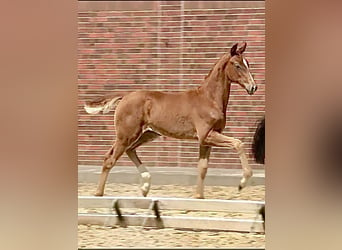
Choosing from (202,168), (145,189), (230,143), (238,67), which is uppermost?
(238,67)

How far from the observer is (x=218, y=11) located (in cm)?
296

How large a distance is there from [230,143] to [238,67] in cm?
42

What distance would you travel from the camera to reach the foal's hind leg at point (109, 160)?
2943mm

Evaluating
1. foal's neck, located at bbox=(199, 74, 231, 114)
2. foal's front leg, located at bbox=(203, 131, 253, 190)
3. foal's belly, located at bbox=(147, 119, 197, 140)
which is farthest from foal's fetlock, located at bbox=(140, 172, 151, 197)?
foal's neck, located at bbox=(199, 74, 231, 114)

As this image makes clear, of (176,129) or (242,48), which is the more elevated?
(242,48)

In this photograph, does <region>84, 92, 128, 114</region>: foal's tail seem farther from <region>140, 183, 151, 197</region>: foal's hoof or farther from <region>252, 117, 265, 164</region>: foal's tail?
<region>252, 117, 265, 164</region>: foal's tail

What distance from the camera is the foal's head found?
2.89m

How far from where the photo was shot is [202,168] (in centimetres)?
292

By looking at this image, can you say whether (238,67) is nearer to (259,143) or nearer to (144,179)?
(259,143)

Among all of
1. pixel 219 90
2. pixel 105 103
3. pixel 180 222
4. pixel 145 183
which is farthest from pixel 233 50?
pixel 180 222

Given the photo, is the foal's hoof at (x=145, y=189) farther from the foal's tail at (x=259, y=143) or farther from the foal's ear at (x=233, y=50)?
the foal's ear at (x=233, y=50)

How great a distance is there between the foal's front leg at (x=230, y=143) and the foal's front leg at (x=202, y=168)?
5 cm
